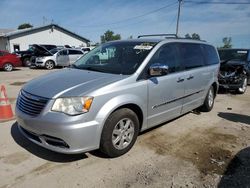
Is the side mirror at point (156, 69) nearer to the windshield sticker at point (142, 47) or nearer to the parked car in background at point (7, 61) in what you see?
the windshield sticker at point (142, 47)

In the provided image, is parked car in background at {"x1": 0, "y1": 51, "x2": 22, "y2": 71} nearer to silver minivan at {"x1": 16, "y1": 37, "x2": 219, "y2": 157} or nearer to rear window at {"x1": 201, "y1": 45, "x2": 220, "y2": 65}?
silver minivan at {"x1": 16, "y1": 37, "x2": 219, "y2": 157}

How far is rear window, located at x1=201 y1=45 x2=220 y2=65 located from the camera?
611 cm

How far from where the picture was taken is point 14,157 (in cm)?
382

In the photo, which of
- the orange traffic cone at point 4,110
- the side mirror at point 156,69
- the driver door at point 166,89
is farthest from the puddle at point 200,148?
the orange traffic cone at point 4,110

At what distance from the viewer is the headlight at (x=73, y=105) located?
328cm

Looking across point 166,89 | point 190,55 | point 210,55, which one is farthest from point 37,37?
point 166,89

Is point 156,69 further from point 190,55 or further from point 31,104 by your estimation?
point 31,104

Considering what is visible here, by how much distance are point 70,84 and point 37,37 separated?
30019mm

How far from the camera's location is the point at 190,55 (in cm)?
537

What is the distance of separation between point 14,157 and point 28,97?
3.18 feet

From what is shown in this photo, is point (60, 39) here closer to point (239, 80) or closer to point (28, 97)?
point (239, 80)

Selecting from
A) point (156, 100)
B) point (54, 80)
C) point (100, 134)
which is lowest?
point (100, 134)

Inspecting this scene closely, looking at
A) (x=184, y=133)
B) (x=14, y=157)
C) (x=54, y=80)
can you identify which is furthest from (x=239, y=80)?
(x=14, y=157)

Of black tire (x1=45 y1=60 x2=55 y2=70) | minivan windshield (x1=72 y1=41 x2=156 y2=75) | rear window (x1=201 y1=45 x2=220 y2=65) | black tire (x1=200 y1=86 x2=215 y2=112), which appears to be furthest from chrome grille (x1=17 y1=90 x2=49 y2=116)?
black tire (x1=45 y1=60 x2=55 y2=70)
